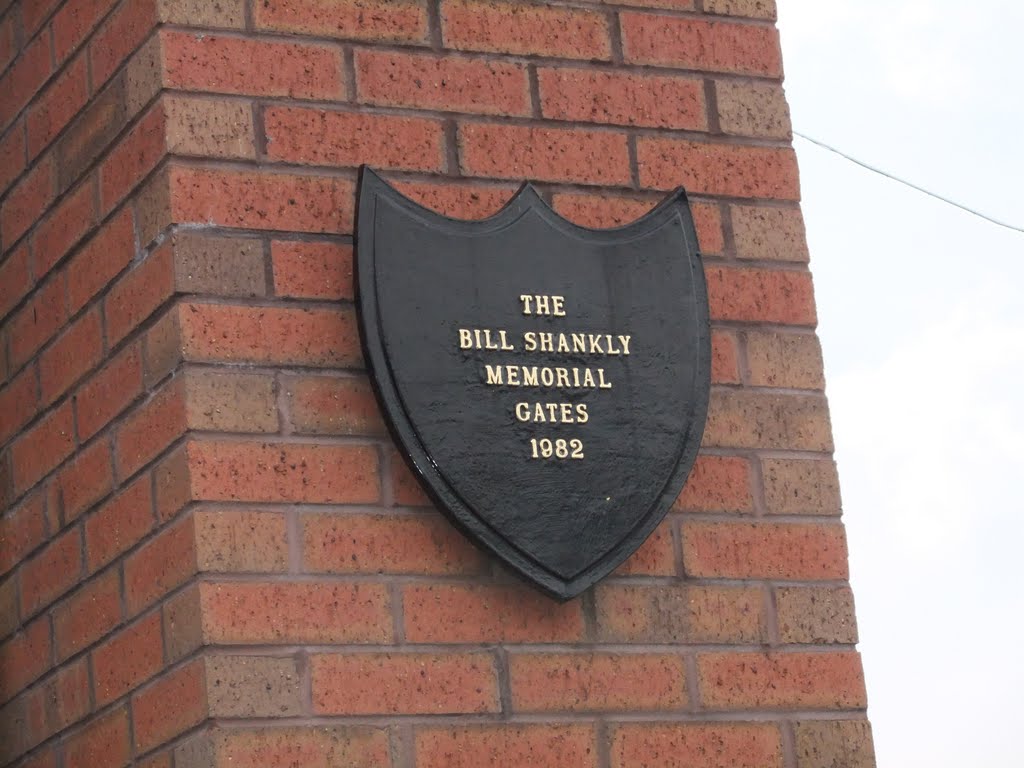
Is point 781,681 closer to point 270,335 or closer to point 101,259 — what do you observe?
point 270,335

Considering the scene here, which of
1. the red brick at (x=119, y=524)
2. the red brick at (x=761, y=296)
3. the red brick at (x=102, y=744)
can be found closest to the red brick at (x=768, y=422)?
the red brick at (x=761, y=296)

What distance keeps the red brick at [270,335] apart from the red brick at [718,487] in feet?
1.63

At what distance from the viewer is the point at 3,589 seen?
2910mm

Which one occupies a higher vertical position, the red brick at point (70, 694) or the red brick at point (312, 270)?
the red brick at point (312, 270)

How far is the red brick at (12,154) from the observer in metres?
2.96

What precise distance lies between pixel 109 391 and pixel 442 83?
24.2 inches

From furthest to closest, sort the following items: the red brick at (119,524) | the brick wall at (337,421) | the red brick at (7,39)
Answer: the red brick at (7,39) → the red brick at (119,524) → the brick wall at (337,421)

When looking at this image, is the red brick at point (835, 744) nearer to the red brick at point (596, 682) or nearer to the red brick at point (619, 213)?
the red brick at point (596, 682)

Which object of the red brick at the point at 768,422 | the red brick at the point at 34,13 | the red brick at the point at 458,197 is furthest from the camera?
the red brick at the point at 34,13

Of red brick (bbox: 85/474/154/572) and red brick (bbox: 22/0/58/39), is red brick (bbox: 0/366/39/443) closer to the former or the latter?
red brick (bbox: 85/474/154/572)

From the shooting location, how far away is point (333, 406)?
2471 mm

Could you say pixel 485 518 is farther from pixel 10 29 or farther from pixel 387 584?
pixel 10 29

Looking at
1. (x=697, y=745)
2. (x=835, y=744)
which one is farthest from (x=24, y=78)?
(x=835, y=744)

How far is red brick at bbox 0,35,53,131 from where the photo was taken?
292 cm
